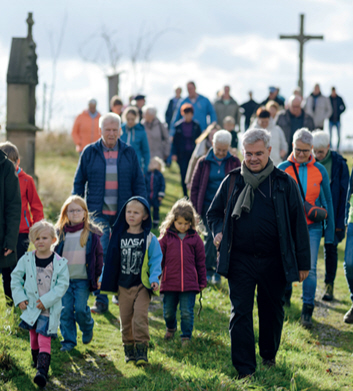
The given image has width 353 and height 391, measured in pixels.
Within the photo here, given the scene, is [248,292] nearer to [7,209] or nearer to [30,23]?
[7,209]

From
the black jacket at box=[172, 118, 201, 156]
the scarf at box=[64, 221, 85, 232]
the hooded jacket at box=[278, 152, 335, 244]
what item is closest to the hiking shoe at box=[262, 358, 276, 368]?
the hooded jacket at box=[278, 152, 335, 244]

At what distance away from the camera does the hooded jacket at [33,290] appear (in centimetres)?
555

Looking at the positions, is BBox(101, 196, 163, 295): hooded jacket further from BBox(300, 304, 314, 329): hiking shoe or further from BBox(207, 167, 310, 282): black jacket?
BBox(300, 304, 314, 329): hiking shoe

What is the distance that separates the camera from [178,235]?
6.63 m

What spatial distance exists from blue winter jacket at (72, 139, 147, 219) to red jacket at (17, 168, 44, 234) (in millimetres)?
562

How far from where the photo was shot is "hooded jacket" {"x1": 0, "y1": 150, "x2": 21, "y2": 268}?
5.80m

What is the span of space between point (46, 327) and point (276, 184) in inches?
94.4

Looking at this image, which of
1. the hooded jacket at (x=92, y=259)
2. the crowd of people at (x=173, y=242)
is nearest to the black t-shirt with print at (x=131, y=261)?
the crowd of people at (x=173, y=242)

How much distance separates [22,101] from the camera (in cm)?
1383

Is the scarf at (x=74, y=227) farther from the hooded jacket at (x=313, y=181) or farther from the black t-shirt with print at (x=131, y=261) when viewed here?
the hooded jacket at (x=313, y=181)

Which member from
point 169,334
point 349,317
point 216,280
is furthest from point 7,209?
point 349,317

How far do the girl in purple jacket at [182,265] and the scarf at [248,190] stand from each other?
136cm

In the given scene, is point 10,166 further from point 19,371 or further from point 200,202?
point 200,202

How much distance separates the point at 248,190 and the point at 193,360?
182cm
